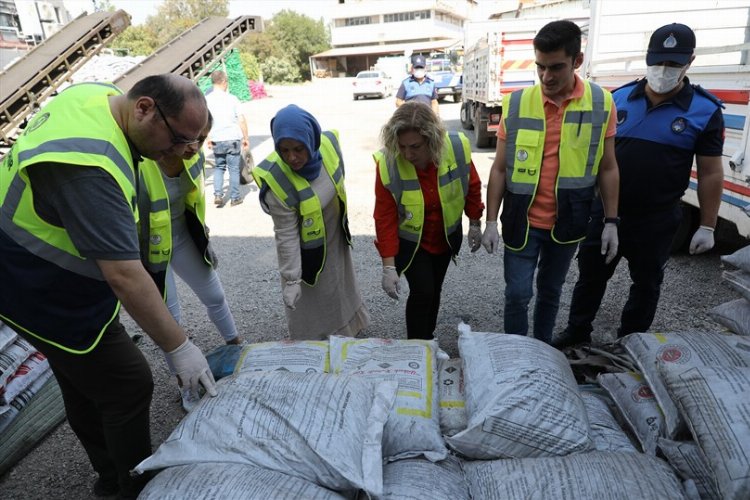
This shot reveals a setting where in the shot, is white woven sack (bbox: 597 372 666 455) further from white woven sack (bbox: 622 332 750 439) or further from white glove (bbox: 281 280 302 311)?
white glove (bbox: 281 280 302 311)

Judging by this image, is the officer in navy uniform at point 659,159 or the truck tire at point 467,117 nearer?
the officer in navy uniform at point 659,159

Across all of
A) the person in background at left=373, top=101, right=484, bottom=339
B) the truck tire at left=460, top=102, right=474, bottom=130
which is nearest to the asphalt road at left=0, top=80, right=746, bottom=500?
the person in background at left=373, top=101, right=484, bottom=339

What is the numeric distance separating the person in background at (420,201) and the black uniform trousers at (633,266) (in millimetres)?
672

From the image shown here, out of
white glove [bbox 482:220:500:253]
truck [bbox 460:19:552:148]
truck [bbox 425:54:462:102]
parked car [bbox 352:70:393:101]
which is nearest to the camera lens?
white glove [bbox 482:220:500:253]

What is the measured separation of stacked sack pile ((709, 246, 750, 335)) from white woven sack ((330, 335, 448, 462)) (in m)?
1.33

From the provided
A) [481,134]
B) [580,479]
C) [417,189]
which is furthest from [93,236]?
[481,134]

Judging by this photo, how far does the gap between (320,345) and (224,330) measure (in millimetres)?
953

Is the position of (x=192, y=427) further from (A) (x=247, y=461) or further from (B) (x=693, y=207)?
(B) (x=693, y=207)

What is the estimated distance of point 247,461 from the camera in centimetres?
150

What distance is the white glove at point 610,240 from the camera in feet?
7.94

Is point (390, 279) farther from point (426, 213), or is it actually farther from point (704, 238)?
point (704, 238)

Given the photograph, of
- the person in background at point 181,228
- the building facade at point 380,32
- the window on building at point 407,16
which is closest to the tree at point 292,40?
the building facade at point 380,32

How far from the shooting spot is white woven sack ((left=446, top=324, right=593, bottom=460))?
5.40 feet

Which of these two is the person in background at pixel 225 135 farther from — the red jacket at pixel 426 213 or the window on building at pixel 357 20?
the window on building at pixel 357 20
